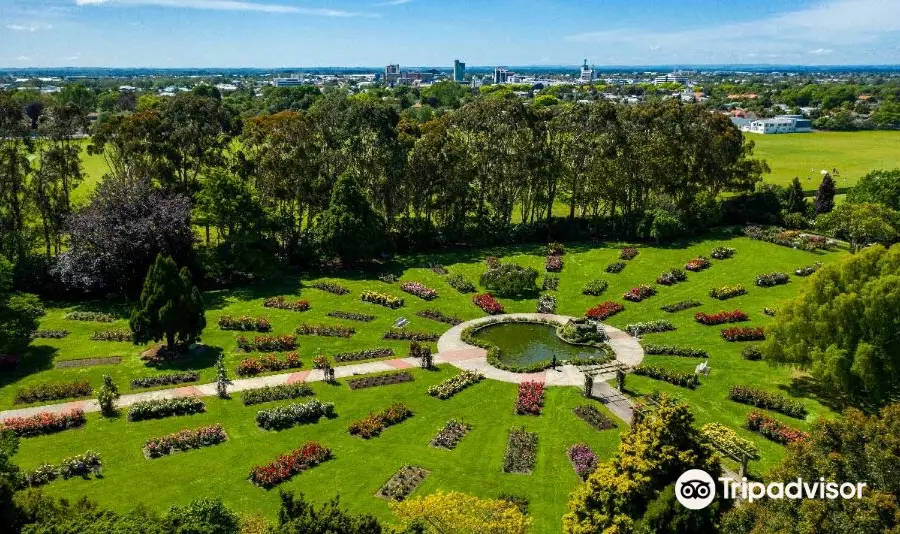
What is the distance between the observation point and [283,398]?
33125 millimetres

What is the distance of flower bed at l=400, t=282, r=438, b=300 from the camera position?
158 ft

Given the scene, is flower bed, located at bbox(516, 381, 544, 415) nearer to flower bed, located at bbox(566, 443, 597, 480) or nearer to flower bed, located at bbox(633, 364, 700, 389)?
flower bed, located at bbox(566, 443, 597, 480)

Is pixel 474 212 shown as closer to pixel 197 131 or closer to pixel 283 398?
pixel 197 131

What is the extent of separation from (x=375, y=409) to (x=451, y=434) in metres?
4.67

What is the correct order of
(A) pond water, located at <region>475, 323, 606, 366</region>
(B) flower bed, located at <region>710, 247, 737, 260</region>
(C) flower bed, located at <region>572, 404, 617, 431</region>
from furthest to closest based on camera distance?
(B) flower bed, located at <region>710, 247, 737, 260</region>, (A) pond water, located at <region>475, 323, 606, 366</region>, (C) flower bed, located at <region>572, 404, 617, 431</region>

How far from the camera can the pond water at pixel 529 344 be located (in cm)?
3897

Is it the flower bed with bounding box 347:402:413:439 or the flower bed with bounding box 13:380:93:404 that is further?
the flower bed with bounding box 13:380:93:404

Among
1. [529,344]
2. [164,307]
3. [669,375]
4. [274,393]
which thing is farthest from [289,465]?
[669,375]

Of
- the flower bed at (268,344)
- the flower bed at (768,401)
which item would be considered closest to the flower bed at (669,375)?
the flower bed at (768,401)

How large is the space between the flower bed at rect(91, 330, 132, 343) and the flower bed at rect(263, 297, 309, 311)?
951 centimetres

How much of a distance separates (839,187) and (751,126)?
303 feet

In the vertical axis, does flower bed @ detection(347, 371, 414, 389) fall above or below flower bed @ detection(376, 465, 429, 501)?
above

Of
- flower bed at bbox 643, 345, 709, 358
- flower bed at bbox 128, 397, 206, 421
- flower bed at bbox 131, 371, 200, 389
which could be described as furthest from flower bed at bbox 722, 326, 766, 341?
flower bed at bbox 131, 371, 200, 389

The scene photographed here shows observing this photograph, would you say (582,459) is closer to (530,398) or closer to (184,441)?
(530,398)
